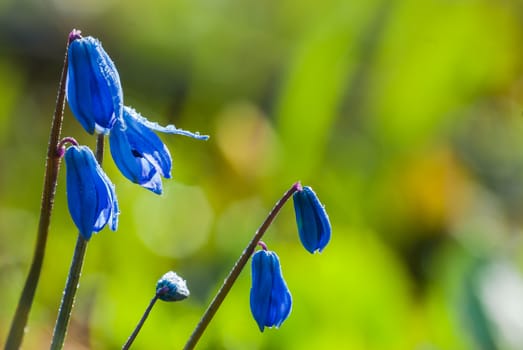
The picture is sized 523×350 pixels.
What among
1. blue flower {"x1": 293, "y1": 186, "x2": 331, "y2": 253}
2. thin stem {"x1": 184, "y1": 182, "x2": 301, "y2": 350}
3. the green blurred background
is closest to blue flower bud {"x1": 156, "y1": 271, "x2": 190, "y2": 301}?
thin stem {"x1": 184, "y1": 182, "x2": 301, "y2": 350}

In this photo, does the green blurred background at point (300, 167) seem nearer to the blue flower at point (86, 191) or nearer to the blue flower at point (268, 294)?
the blue flower at point (268, 294)

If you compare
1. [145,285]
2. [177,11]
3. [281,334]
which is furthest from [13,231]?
[177,11]

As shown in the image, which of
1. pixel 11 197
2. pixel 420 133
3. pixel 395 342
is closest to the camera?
pixel 395 342

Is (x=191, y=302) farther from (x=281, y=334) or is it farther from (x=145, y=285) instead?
(x=281, y=334)

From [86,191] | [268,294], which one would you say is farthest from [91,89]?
[268,294]

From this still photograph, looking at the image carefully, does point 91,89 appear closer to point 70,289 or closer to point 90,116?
point 90,116

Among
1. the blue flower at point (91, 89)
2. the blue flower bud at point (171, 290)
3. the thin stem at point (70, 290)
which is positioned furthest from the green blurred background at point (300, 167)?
the blue flower at point (91, 89)

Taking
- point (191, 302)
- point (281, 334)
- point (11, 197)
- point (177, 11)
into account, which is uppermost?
point (177, 11)
